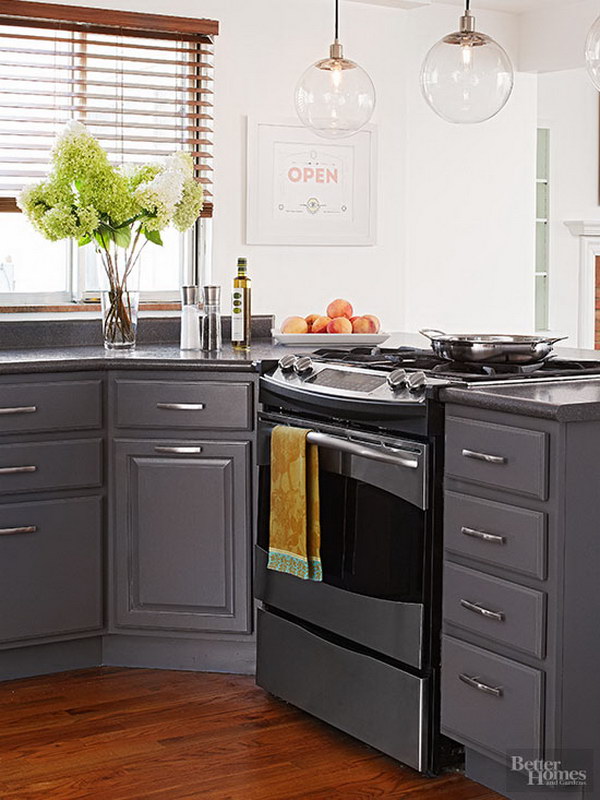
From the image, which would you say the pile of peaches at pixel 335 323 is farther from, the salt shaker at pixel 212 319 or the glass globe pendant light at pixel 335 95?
the glass globe pendant light at pixel 335 95

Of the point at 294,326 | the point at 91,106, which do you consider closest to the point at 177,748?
the point at 294,326

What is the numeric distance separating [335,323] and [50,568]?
124 centimetres

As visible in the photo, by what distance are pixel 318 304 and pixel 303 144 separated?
0.58 meters

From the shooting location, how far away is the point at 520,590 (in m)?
2.37

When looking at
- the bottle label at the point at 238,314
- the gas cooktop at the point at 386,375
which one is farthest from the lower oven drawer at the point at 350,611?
the bottle label at the point at 238,314

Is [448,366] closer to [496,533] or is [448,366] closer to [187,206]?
[496,533]

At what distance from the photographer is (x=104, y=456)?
10.9 ft

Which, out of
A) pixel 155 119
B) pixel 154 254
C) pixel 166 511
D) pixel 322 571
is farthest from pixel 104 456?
pixel 155 119

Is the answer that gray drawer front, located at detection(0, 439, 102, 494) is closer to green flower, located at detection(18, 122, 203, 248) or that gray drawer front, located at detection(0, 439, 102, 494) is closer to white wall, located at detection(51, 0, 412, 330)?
green flower, located at detection(18, 122, 203, 248)

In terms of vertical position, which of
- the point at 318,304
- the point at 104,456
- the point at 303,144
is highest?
the point at 303,144

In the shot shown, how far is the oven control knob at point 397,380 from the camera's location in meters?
2.65

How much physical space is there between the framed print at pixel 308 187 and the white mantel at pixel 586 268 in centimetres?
393

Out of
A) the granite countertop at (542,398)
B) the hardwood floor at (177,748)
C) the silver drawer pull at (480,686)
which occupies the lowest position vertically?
the hardwood floor at (177,748)

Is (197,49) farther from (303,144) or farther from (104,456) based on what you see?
(104,456)
